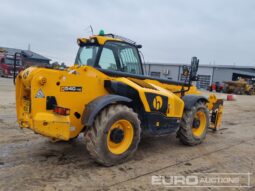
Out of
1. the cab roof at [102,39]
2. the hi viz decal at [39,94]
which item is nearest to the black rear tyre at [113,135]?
the hi viz decal at [39,94]

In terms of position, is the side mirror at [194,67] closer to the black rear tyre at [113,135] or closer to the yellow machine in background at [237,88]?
the black rear tyre at [113,135]

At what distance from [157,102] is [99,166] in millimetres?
1554

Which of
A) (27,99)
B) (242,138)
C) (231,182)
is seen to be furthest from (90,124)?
(242,138)

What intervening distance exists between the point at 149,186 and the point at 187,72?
2783 mm

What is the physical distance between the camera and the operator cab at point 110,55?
194 inches

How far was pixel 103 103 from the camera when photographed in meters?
4.12

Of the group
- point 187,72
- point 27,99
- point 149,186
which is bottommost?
point 149,186

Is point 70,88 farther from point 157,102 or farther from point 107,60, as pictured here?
point 157,102

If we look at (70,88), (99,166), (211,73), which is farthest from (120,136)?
(211,73)

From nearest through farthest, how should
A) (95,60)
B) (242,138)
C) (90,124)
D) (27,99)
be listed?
(90,124) → (27,99) → (95,60) → (242,138)

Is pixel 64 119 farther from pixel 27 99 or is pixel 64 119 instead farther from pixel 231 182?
pixel 231 182

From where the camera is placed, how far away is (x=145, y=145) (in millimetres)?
5715

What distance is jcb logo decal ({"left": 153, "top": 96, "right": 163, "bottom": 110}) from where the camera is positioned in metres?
4.85

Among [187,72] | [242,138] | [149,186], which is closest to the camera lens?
[149,186]
